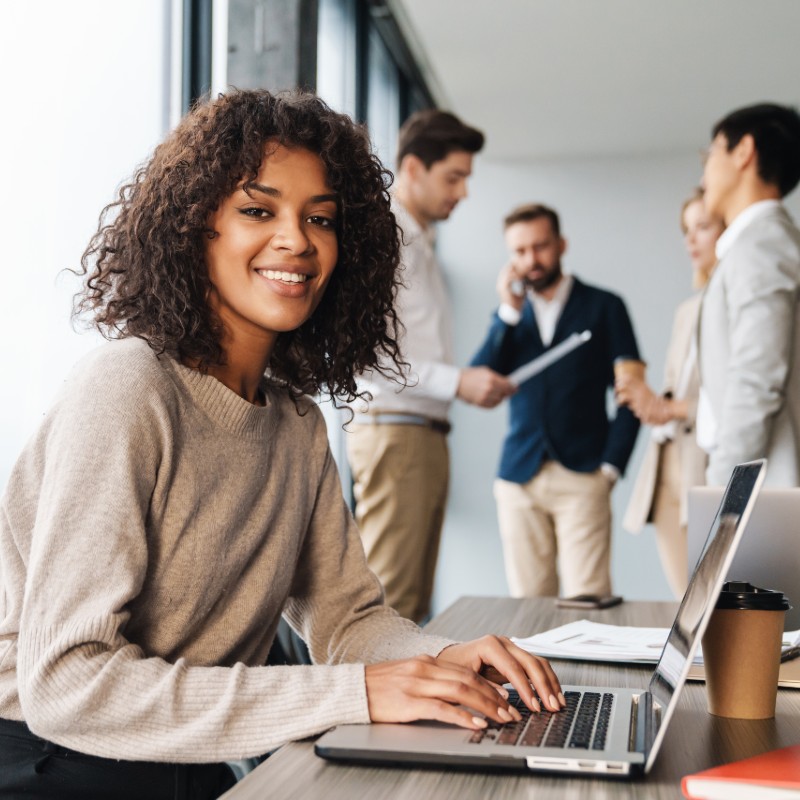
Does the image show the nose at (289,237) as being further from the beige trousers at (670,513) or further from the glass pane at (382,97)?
the glass pane at (382,97)

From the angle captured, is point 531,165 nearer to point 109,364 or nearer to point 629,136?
point 629,136

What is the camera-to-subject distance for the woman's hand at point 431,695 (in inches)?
34.8

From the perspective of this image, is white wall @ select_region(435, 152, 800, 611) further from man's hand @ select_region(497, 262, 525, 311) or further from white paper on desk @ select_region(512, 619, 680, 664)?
white paper on desk @ select_region(512, 619, 680, 664)

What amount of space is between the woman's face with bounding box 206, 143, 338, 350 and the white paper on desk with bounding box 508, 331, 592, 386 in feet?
6.23

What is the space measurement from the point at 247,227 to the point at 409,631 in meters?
0.55

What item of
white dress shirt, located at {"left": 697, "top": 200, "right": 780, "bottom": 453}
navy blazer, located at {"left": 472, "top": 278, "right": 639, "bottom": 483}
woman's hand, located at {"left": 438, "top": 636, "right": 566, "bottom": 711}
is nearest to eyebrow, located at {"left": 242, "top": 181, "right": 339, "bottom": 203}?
woman's hand, located at {"left": 438, "top": 636, "right": 566, "bottom": 711}

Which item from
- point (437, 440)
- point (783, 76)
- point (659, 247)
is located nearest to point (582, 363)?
point (437, 440)

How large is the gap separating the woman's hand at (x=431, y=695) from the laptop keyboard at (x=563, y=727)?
0.05 ft

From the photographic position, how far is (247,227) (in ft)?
4.28

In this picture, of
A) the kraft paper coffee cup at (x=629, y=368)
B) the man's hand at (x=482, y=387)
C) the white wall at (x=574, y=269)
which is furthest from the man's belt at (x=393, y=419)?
the white wall at (x=574, y=269)

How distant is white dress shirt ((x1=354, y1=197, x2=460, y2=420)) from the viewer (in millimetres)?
2893

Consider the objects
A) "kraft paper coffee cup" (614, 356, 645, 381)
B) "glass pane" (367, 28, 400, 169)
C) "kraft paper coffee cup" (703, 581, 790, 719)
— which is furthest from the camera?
"glass pane" (367, 28, 400, 169)

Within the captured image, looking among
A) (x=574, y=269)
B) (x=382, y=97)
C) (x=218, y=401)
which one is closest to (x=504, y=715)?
(x=218, y=401)

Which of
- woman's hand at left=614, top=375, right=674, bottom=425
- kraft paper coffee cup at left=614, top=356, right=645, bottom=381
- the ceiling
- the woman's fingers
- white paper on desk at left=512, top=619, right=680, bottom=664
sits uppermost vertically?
the ceiling
